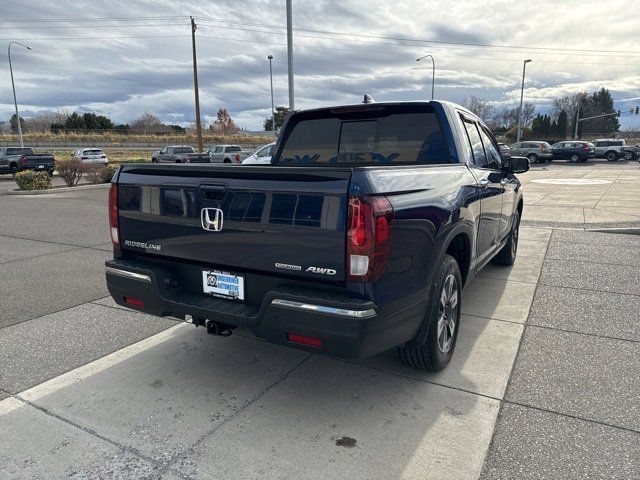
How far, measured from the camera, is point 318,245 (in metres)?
2.52

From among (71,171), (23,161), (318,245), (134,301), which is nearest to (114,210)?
(134,301)

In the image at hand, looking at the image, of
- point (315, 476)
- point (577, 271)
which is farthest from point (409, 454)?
point (577, 271)

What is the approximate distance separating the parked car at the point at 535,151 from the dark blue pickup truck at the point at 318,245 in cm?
3602

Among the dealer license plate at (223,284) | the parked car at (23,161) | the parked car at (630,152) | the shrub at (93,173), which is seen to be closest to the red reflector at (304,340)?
the dealer license plate at (223,284)

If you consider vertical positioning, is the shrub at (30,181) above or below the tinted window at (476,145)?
below

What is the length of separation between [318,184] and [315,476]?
1489 millimetres

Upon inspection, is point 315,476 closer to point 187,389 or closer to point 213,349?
point 187,389

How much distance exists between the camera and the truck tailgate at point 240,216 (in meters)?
2.50

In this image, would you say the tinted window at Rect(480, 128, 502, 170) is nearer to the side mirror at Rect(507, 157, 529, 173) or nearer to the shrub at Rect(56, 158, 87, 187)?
the side mirror at Rect(507, 157, 529, 173)

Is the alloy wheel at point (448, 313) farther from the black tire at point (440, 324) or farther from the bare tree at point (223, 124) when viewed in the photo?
the bare tree at point (223, 124)

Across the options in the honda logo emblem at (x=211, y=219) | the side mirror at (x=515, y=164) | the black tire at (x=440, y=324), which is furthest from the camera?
the side mirror at (x=515, y=164)

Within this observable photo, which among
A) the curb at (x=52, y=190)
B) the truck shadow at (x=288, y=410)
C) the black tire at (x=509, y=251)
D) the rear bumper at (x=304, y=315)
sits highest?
the rear bumper at (x=304, y=315)

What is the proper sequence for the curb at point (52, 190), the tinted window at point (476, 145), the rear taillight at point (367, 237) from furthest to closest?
the curb at point (52, 190) < the tinted window at point (476, 145) < the rear taillight at point (367, 237)

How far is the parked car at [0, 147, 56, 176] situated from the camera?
2491cm
